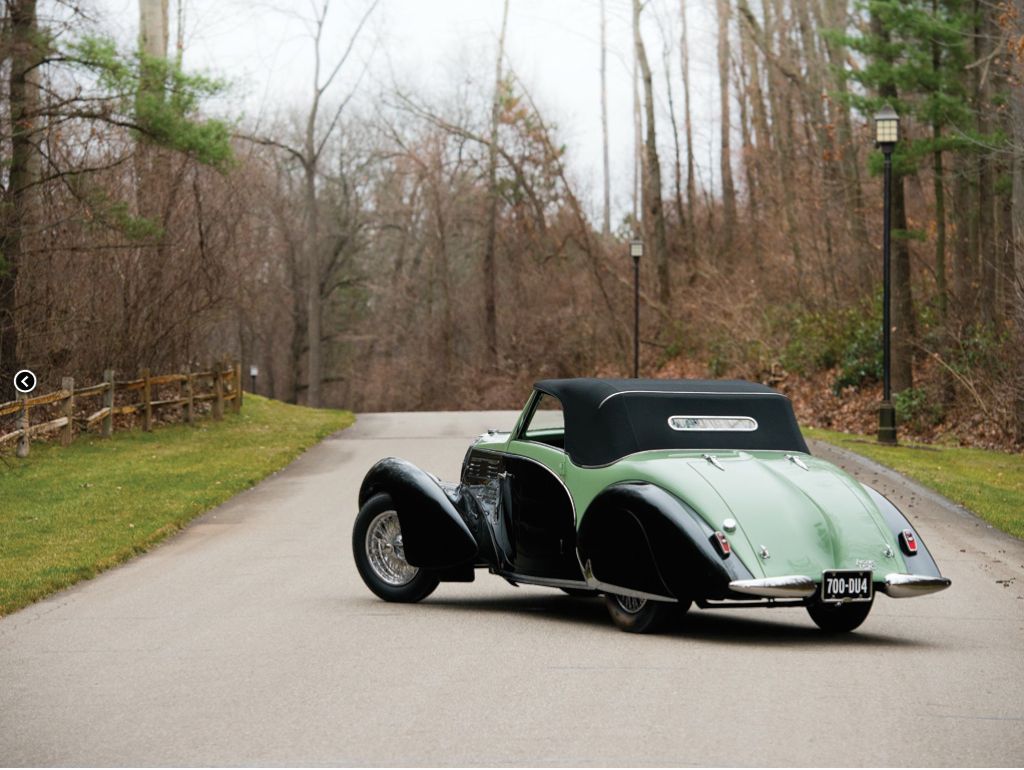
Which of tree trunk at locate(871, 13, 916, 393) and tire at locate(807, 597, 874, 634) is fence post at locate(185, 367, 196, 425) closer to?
tree trunk at locate(871, 13, 916, 393)

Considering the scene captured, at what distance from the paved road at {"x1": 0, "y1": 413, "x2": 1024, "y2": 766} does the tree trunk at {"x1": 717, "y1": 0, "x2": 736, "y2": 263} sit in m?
44.8

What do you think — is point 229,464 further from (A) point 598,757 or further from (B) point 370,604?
(A) point 598,757

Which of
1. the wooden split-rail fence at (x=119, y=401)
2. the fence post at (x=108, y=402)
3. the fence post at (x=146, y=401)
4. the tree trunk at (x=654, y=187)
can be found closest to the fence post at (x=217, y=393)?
the wooden split-rail fence at (x=119, y=401)

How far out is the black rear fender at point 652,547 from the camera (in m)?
9.19

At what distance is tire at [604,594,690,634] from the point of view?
970 cm

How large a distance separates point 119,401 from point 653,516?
2473 centimetres

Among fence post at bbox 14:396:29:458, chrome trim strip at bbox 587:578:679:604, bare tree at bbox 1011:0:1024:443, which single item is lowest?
chrome trim strip at bbox 587:578:679:604

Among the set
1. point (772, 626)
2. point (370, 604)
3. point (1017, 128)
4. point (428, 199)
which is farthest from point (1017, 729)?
point (428, 199)

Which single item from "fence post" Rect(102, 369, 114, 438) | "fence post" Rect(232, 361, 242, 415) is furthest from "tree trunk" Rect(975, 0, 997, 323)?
"fence post" Rect(232, 361, 242, 415)

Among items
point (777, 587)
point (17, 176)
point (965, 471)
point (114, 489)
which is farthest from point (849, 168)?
point (777, 587)

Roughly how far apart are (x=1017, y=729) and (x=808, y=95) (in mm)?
42627

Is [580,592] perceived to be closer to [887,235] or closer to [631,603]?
[631,603]

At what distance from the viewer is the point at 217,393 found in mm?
35656

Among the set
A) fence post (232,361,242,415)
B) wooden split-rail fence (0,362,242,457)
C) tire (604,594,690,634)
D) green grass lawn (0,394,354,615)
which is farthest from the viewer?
fence post (232,361,242,415)
